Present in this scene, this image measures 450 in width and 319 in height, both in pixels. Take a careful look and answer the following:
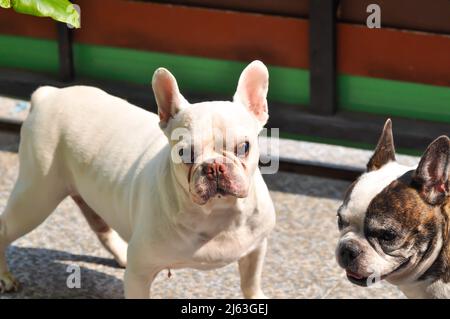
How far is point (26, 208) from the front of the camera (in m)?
7.06

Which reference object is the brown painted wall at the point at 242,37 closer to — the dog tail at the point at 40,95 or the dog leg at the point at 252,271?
the dog tail at the point at 40,95

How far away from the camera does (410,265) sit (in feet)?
17.5

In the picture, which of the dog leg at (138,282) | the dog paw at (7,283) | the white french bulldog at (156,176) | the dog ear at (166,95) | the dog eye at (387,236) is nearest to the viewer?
the dog eye at (387,236)

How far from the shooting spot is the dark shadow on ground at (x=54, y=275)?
752 centimetres

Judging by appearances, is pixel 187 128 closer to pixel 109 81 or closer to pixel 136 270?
pixel 136 270

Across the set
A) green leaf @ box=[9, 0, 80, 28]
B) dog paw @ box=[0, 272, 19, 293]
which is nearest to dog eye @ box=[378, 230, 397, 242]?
green leaf @ box=[9, 0, 80, 28]

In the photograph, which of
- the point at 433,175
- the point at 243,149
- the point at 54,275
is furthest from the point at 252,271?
the point at 433,175

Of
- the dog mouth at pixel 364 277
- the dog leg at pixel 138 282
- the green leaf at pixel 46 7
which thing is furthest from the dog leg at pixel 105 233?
the green leaf at pixel 46 7

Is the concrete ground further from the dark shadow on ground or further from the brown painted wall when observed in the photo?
the brown painted wall

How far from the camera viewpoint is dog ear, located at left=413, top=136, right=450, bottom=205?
5176 millimetres

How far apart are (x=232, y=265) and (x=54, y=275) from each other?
121cm

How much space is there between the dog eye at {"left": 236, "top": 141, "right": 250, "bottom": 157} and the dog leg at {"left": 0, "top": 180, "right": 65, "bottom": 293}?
165 cm

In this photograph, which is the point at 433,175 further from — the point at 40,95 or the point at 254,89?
the point at 40,95
